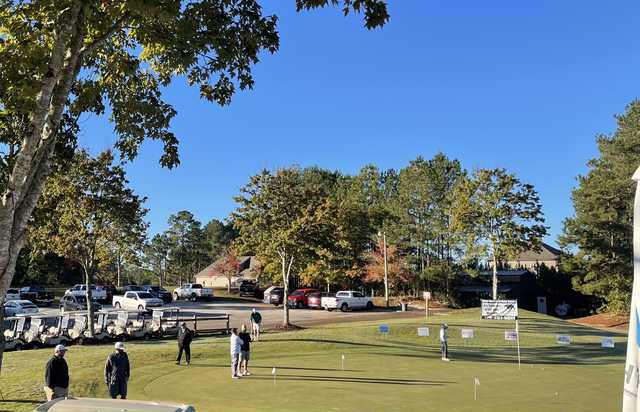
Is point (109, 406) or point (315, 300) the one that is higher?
point (109, 406)

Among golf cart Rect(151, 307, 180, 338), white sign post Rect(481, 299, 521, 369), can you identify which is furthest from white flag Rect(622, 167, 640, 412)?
golf cart Rect(151, 307, 180, 338)

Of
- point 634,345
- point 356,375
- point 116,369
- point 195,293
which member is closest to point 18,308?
point 195,293

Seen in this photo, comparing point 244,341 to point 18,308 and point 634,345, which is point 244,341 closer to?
point 634,345

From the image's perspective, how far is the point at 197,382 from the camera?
1681 cm

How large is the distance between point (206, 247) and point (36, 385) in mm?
94473

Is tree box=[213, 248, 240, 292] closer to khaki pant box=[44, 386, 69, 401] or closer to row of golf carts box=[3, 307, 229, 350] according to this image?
row of golf carts box=[3, 307, 229, 350]

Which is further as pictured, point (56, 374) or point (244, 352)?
point (244, 352)

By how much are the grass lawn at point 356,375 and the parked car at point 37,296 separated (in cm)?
3183

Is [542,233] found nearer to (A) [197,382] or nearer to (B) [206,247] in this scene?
(A) [197,382]

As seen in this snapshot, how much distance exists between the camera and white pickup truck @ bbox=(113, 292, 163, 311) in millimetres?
45125

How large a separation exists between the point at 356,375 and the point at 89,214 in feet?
52.8

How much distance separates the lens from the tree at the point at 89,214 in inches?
1042

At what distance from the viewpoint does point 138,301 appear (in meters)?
45.3

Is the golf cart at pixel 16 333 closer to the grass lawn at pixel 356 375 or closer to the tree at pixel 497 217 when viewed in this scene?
the grass lawn at pixel 356 375
